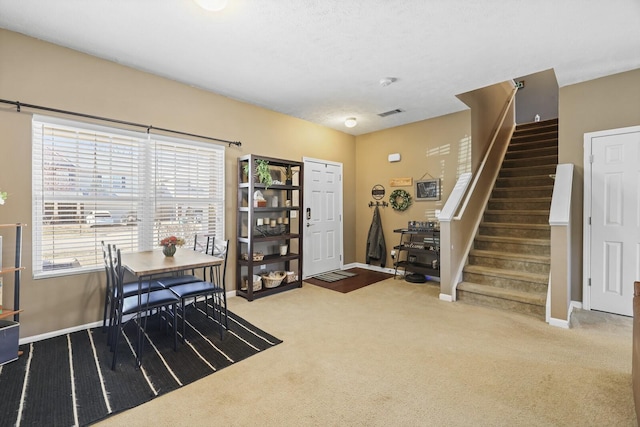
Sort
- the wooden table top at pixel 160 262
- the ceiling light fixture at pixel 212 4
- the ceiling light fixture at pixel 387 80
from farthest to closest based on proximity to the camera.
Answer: the ceiling light fixture at pixel 387 80
the wooden table top at pixel 160 262
the ceiling light fixture at pixel 212 4

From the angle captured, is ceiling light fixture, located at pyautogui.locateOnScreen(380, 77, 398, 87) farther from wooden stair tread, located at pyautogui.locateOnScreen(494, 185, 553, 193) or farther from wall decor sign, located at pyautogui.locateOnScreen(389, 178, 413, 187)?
wooden stair tread, located at pyautogui.locateOnScreen(494, 185, 553, 193)

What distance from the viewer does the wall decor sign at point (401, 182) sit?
5.29 m

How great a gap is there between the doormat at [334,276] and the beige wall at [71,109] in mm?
1647

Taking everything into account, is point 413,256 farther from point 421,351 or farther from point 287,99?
point 287,99

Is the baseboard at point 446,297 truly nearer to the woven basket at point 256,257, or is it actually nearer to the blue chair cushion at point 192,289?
the woven basket at point 256,257

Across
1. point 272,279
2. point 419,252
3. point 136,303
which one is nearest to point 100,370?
point 136,303

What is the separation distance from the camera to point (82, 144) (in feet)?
9.75

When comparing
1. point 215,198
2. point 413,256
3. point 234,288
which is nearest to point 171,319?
point 234,288

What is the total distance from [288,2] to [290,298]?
128 inches

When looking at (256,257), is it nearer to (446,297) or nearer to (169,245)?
(169,245)

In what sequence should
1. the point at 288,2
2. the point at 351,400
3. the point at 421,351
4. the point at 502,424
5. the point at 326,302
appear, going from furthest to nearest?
the point at 326,302 → the point at 421,351 → the point at 288,2 → the point at 351,400 → the point at 502,424

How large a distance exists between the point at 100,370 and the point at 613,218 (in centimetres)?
518

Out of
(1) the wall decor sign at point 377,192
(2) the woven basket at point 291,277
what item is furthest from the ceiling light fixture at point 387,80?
(2) the woven basket at point 291,277

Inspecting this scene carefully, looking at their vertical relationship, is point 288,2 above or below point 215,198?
above
